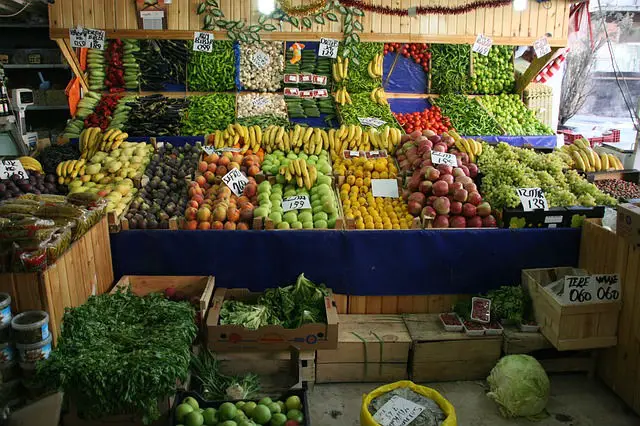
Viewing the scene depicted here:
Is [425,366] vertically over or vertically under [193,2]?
under

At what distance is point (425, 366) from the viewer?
3.68 metres

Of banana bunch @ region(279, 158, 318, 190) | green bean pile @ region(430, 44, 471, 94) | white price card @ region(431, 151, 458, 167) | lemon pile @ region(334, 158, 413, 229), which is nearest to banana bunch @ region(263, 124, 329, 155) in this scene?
lemon pile @ region(334, 158, 413, 229)

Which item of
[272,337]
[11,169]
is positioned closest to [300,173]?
[272,337]

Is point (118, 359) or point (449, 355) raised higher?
point (118, 359)

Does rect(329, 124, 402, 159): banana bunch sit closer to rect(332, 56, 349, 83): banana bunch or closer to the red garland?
rect(332, 56, 349, 83): banana bunch

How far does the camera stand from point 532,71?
7.38 meters

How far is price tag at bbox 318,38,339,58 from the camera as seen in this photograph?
23.1ft

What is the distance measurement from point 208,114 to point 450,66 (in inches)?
136

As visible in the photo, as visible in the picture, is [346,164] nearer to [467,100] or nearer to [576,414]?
[576,414]

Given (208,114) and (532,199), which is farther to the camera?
(208,114)

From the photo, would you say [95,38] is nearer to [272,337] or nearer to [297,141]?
[297,141]

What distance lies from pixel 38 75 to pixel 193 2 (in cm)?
444

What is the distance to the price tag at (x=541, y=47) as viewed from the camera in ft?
22.9

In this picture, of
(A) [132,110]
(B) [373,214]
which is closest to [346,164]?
(B) [373,214]
